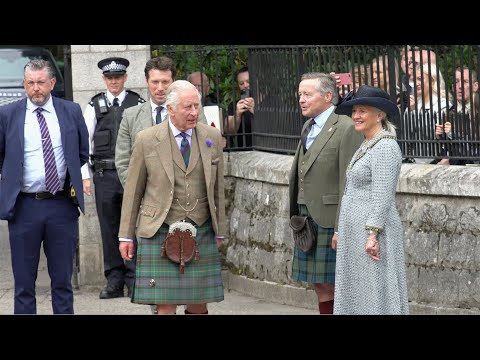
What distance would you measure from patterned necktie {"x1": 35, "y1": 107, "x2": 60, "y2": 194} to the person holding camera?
3257 millimetres

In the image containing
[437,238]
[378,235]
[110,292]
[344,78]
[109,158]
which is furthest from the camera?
[110,292]

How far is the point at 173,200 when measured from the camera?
28.8 feet

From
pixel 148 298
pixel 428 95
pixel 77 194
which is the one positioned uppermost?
pixel 428 95

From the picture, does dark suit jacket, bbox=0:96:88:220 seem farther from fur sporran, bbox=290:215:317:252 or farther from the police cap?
the police cap

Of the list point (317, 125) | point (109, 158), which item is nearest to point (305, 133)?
point (317, 125)

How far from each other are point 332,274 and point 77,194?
1860 mm

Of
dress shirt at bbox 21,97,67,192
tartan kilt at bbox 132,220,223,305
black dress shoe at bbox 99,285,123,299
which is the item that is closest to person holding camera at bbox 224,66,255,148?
black dress shoe at bbox 99,285,123,299

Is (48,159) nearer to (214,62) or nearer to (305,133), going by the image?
(305,133)

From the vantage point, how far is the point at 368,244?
8.13 meters

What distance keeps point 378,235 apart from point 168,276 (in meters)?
1.49

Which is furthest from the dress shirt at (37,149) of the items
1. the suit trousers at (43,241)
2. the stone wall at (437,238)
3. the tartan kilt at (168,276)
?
the stone wall at (437,238)
